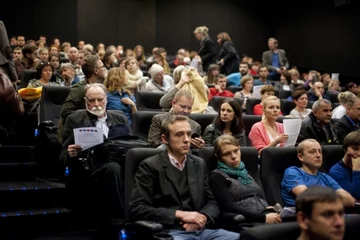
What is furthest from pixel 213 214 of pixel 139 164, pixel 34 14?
pixel 34 14

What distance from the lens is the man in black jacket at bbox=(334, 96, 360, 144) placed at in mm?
5301

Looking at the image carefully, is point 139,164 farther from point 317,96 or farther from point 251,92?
point 317,96

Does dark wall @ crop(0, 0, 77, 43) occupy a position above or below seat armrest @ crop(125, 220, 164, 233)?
above

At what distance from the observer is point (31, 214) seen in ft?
13.6

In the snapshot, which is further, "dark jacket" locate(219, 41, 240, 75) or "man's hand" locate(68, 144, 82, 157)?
"dark jacket" locate(219, 41, 240, 75)

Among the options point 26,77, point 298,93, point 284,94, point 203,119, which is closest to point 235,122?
point 203,119

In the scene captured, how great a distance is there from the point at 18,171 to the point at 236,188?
2.01 meters

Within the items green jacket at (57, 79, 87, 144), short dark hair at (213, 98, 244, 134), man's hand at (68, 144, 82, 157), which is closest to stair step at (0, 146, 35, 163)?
green jacket at (57, 79, 87, 144)

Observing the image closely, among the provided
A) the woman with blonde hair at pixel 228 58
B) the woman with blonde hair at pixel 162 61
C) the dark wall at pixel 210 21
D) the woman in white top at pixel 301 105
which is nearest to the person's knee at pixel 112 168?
the woman in white top at pixel 301 105

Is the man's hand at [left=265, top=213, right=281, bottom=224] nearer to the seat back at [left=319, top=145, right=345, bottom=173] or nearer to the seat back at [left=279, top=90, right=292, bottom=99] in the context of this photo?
the seat back at [left=319, top=145, right=345, bottom=173]

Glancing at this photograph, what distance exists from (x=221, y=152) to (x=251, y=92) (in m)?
4.05

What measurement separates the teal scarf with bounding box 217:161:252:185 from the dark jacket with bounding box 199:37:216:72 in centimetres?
709

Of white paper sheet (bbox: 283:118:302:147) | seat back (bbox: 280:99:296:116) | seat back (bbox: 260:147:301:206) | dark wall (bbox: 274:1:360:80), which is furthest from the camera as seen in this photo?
dark wall (bbox: 274:1:360:80)

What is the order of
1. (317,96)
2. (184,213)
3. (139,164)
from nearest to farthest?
1. (184,213)
2. (139,164)
3. (317,96)
